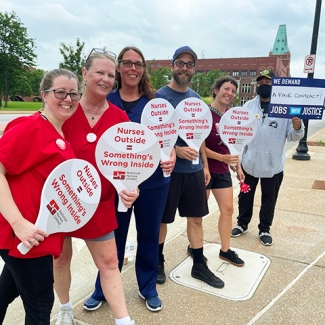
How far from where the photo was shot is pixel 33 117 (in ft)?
5.14

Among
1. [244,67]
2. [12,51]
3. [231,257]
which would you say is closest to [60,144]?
[231,257]

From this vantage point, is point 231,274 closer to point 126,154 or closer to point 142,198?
point 142,198

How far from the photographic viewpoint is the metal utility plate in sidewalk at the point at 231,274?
2.65m

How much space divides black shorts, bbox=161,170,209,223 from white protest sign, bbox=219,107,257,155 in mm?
451

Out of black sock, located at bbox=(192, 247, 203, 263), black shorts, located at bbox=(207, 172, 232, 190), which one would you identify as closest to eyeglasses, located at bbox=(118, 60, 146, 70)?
black shorts, located at bbox=(207, 172, 232, 190)

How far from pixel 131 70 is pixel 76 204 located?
1.06 meters

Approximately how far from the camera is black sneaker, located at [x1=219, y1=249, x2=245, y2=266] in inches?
121

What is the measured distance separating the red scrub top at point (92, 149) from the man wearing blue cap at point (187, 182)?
0.77 m

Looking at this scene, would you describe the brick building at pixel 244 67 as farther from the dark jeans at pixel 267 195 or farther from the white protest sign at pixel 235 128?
the white protest sign at pixel 235 128

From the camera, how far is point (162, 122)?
2336 mm

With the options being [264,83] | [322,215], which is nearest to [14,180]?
[264,83]

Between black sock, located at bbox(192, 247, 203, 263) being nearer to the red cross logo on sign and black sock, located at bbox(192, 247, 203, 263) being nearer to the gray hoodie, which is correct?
the gray hoodie

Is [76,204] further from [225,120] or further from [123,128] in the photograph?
[225,120]

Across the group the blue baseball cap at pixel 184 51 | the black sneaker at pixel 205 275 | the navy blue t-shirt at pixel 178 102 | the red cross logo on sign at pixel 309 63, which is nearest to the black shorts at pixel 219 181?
the navy blue t-shirt at pixel 178 102
